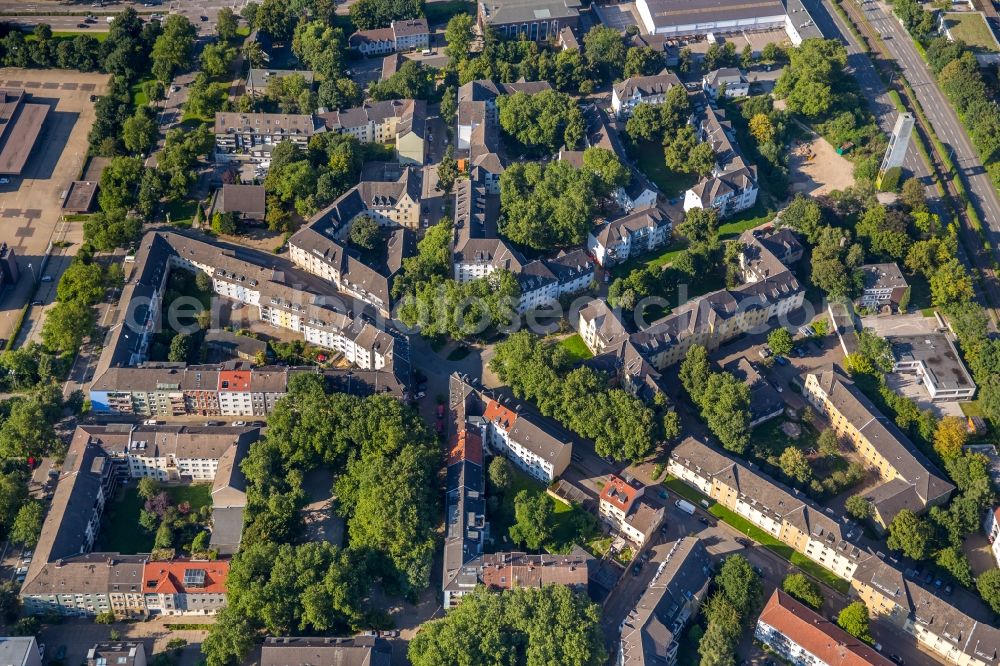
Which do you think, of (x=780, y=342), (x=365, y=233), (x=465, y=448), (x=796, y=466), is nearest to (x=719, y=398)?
(x=796, y=466)

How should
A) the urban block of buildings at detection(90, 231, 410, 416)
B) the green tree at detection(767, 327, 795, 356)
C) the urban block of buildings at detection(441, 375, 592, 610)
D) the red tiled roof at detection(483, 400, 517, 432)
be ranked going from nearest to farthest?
the urban block of buildings at detection(441, 375, 592, 610)
the red tiled roof at detection(483, 400, 517, 432)
the urban block of buildings at detection(90, 231, 410, 416)
the green tree at detection(767, 327, 795, 356)

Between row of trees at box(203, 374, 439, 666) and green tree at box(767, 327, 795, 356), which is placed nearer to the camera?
row of trees at box(203, 374, 439, 666)

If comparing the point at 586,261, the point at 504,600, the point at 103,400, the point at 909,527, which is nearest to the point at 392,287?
the point at 586,261

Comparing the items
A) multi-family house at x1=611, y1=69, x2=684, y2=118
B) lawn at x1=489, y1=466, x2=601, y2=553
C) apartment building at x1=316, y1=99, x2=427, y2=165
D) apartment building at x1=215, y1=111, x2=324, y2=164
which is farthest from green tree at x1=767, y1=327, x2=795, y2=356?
apartment building at x1=215, y1=111, x2=324, y2=164

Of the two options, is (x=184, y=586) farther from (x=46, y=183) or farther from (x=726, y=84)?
(x=726, y=84)

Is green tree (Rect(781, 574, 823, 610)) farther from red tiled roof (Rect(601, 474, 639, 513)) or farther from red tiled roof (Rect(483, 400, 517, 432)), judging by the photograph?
red tiled roof (Rect(483, 400, 517, 432))

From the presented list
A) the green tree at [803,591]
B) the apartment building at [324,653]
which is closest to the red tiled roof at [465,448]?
the apartment building at [324,653]

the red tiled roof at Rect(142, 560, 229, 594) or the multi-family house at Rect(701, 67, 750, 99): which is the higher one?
the multi-family house at Rect(701, 67, 750, 99)
